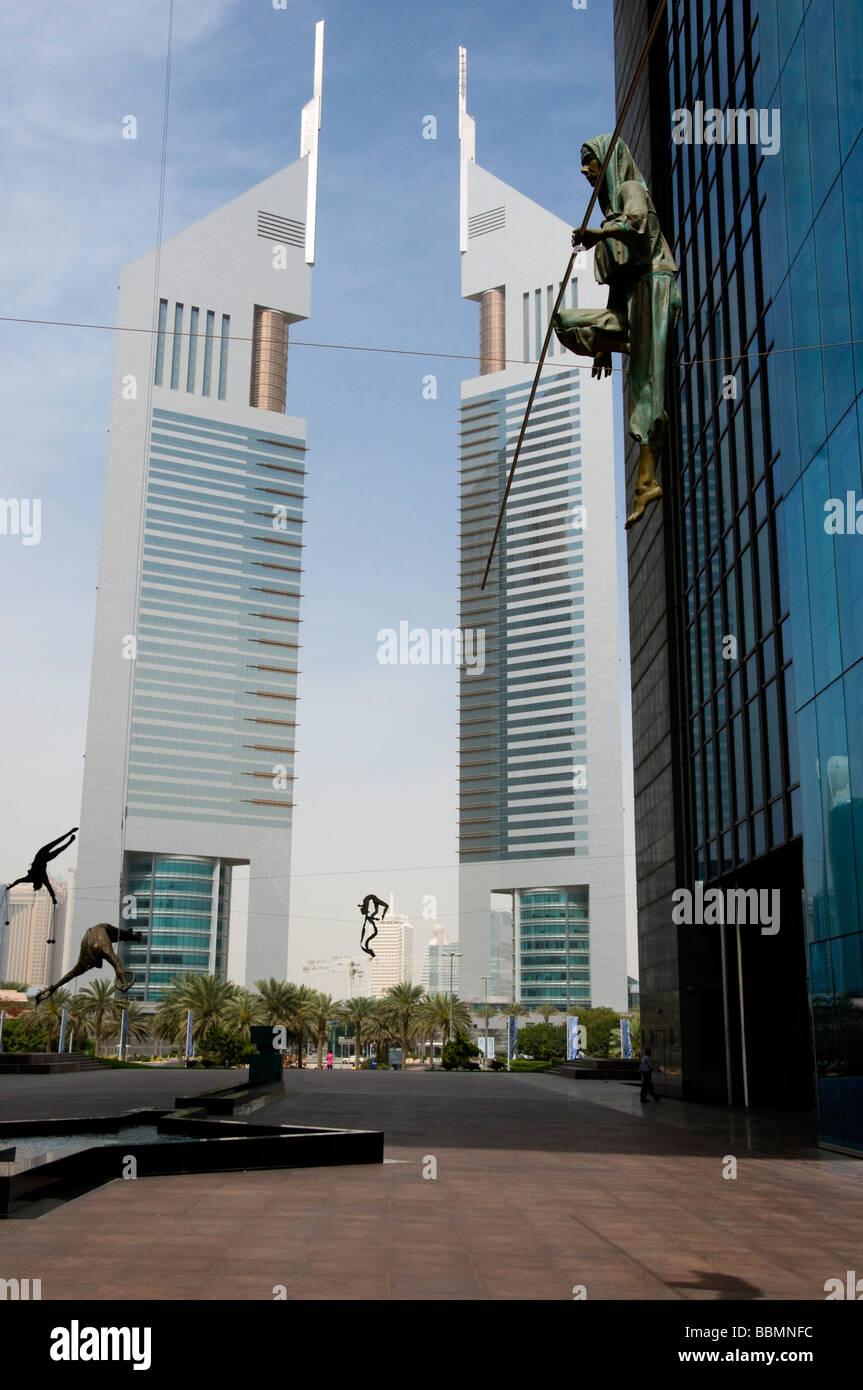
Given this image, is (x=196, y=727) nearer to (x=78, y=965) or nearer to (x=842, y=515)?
(x=78, y=965)

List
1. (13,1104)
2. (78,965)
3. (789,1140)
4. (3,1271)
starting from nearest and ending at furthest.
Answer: (3,1271) → (789,1140) → (13,1104) → (78,965)

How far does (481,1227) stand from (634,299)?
904 cm

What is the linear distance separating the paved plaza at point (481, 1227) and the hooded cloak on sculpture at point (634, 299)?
23.0ft

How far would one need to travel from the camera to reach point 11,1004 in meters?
123

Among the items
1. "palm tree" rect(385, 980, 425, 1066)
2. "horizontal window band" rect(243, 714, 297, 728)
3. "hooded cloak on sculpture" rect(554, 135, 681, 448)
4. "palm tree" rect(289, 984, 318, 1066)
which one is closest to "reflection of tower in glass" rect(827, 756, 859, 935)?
"hooded cloak on sculpture" rect(554, 135, 681, 448)

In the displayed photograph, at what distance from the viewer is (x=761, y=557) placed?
28.0 metres

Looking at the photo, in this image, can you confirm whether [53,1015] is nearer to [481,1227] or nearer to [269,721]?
[481,1227]

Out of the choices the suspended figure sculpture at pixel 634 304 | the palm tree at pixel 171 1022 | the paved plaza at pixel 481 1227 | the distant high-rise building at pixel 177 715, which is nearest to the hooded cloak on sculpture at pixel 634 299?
the suspended figure sculpture at pixel 634 304

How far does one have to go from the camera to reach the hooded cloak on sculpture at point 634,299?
10.6m

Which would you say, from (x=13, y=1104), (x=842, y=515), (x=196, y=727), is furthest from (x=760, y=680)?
(x=196, y=727)

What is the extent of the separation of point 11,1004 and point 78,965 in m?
95.1

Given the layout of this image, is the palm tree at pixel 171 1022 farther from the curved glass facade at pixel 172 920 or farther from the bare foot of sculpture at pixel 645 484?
the bare foot of sculpture at pixel 645 484

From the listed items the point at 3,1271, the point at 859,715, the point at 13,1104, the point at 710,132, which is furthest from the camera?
the point at 710,132
